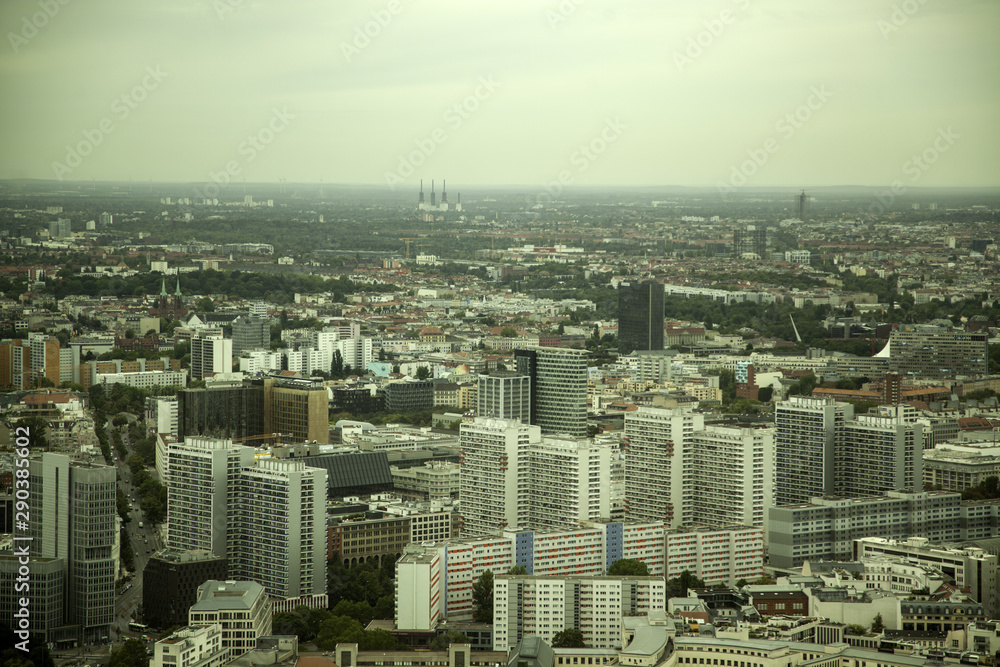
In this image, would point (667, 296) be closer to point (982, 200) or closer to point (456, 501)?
point (982, 200)

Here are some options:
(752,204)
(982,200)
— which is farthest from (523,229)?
(982,200)

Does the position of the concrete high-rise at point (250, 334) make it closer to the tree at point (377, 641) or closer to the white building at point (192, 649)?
the tree at point (377, 641)

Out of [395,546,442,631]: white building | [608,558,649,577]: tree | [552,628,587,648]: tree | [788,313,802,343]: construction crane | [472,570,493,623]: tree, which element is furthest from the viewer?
[788,313,802,343]: construction crane

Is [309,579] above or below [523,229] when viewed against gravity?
below

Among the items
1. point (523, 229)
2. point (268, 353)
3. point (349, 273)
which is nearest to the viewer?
point (268, 353)

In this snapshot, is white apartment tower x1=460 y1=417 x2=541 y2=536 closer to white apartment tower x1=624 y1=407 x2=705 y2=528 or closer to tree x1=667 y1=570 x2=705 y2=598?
white apartment tower x1=624 y1=407 x2=705 y2=528

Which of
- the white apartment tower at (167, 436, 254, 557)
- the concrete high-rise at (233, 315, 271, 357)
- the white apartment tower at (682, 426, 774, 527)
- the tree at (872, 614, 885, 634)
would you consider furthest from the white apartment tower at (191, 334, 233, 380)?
the tree at (872, 614, 885, 634)
